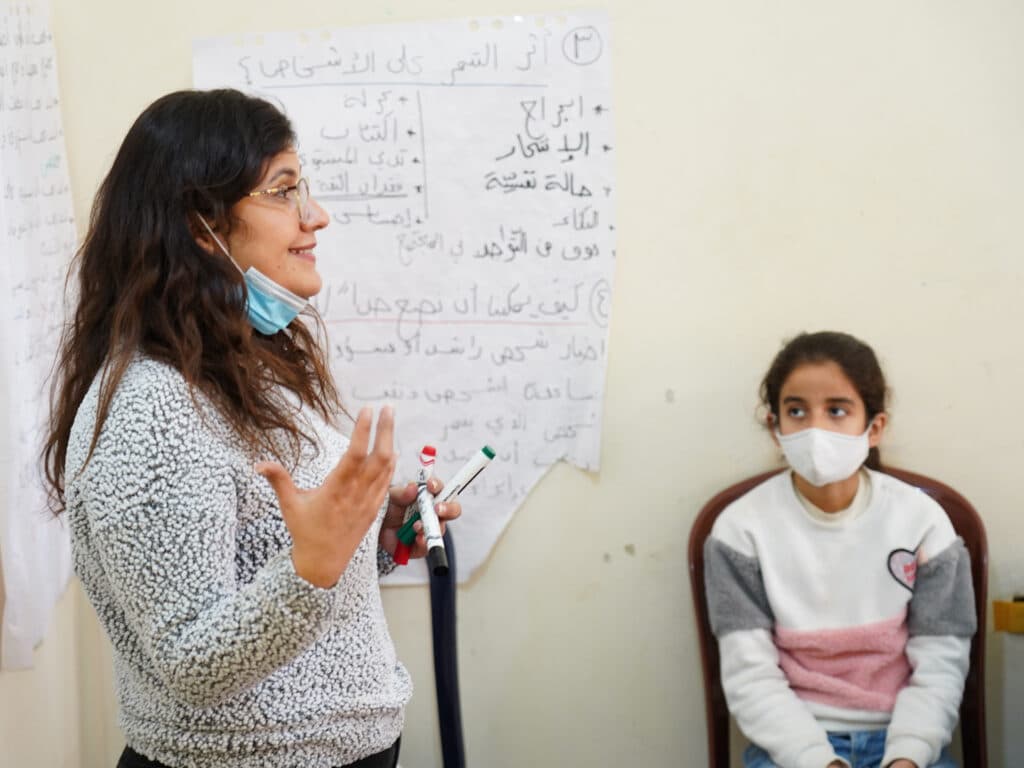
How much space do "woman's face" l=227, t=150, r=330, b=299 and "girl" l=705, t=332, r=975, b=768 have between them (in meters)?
0.94

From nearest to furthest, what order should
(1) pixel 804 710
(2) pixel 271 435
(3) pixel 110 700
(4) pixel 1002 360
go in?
(2) pixel 271 435 → (1) pixel 804 710 → (4) pixel 1002 360 → (3) pixel 110 700

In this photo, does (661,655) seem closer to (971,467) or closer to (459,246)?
(971,467)

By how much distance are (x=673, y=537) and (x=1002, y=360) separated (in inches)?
26.2

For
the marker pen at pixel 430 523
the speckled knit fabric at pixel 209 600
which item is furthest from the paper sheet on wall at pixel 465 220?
the speckled knit fabric at pixel 209 600

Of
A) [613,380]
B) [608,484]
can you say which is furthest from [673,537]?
[613,380]

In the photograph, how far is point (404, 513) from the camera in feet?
4.57

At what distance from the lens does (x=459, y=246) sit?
2.02 metres

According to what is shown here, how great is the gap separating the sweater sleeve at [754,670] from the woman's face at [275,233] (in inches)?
38.1

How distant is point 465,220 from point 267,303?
0.85 metres

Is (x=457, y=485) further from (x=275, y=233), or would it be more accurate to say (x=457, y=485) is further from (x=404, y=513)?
(x=275, y=233)

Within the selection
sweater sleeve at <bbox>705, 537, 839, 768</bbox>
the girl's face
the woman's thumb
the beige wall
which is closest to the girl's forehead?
the girl's face

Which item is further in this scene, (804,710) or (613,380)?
(613,380)

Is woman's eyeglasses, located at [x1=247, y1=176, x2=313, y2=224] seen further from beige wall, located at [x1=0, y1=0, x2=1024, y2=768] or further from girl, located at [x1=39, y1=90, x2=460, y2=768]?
beige wall, located at [x1=0, y1=0, x2=1024, y2=768]

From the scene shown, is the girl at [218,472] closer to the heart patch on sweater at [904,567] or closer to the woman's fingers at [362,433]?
the woman's fingers at [362,433]
